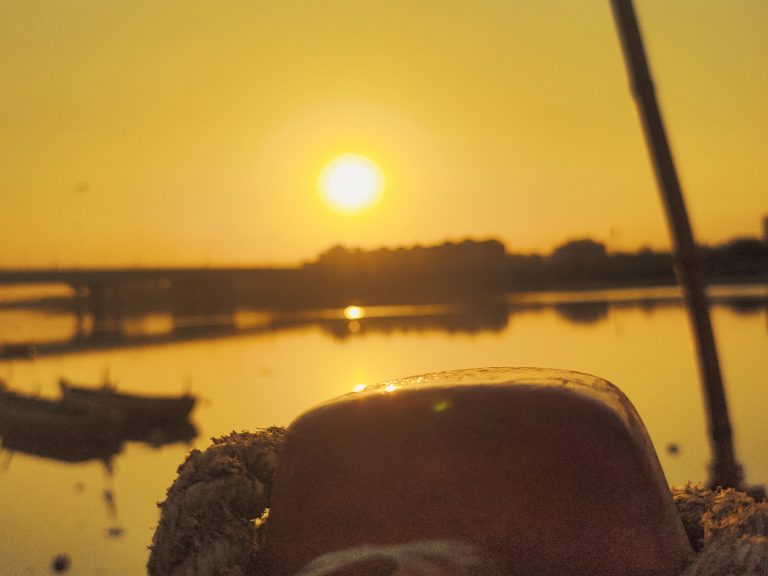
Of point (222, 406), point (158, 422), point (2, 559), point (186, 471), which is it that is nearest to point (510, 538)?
point (186, 471)

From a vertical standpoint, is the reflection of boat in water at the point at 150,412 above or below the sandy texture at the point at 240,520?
below

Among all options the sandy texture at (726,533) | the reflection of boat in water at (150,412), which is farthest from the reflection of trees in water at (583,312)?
the sandy texture at (726,533)

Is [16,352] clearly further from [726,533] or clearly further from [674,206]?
[726,533]

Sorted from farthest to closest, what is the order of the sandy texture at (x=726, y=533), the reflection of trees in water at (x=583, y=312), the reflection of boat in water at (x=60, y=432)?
the reflection of trees in water at (x=583, y=312), the reflection of boat in water at (x=60, y=432), the sandy texture at (x=726, y=533)

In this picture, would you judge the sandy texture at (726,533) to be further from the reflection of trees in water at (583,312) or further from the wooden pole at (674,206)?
the reflection of trees in water at (583,312)

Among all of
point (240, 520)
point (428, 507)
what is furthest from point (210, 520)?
point (428, 507)

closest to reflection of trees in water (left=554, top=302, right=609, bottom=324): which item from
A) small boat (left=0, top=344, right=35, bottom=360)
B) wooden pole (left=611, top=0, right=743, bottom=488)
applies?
small boat (left=0, top=344, right=35, bottom=360)
